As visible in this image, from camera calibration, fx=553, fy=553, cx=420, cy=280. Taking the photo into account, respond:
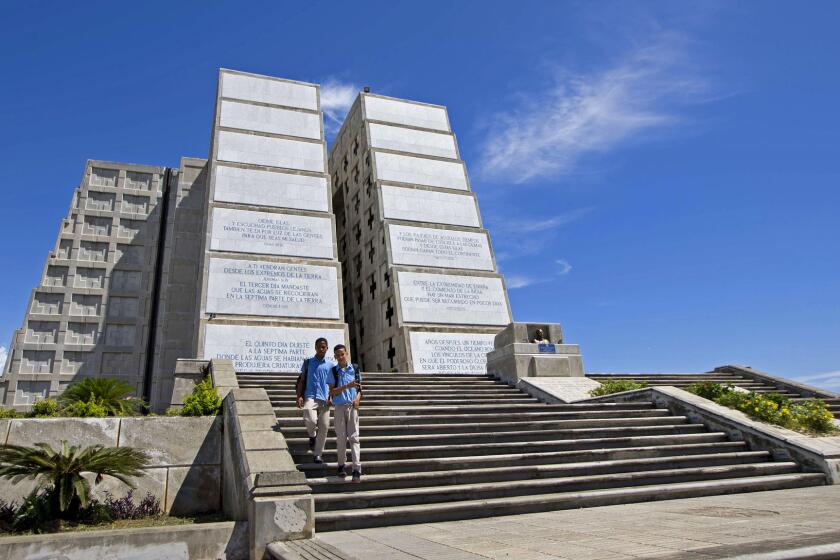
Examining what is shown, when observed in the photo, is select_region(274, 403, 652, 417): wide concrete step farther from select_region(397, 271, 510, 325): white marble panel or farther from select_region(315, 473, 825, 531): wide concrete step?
select_region(397, 271, 510, 325): white marble panel

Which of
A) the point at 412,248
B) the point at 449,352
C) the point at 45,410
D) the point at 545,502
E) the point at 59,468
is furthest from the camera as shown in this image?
the point at 412,248

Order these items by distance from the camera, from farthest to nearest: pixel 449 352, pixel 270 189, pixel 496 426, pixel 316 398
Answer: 1. pixel 270 189
2. pixel 449 352
3. pixel 496 426
4. pixel 316 398

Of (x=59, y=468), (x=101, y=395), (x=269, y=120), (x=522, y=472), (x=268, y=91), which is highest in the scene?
(x=268, y=91)

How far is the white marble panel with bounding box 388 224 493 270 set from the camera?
28.5m

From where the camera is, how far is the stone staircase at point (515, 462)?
780 centimetres

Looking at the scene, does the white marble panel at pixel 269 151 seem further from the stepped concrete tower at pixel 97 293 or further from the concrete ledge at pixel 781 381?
the concrete ledge at pixel 781 381

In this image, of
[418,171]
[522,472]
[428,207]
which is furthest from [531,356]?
[418,171]

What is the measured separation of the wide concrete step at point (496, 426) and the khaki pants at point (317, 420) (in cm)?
107

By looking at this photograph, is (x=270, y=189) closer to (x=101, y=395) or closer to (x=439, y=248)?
(x=439, y=248)

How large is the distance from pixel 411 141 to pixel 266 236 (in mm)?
12408

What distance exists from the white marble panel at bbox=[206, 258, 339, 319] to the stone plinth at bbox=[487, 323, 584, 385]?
969 centimetres

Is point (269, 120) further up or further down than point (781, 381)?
further up

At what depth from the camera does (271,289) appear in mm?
24750

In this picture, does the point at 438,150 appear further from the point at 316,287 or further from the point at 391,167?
the point at 316,287
